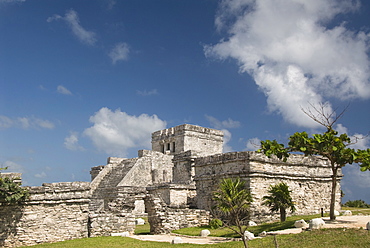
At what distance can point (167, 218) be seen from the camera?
50.2 ft

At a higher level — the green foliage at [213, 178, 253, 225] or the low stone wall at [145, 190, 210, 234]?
the green foliage at [213, 178, 253, 225]

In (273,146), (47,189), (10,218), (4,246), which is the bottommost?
(4,246)

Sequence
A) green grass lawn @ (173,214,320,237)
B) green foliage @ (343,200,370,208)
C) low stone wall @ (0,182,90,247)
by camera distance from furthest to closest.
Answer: green foliage @ (343,200,370,208) < low stone wall @ (0,182,90,247) < green grass lawn @ (173,214,320,237)

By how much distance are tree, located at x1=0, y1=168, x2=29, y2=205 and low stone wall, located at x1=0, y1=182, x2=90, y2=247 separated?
279 millimetres

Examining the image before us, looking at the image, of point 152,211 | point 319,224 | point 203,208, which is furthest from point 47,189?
point 319,224

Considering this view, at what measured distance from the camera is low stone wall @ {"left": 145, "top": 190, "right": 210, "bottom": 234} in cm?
1522

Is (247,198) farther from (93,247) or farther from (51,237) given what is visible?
(51,237)

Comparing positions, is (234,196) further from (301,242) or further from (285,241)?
(301,242)

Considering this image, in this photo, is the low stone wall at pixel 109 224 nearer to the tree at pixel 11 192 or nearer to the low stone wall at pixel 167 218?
the low stone wall at pixel 167 218

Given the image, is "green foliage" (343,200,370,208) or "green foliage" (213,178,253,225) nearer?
"green foliage" (213,178,253,225)

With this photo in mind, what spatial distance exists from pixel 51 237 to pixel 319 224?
8.74 m

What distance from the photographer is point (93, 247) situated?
11.3 meters

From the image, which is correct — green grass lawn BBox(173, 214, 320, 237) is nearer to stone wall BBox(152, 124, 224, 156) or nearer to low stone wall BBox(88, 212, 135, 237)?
low stone wall BBox(88, 212, 135, 237)

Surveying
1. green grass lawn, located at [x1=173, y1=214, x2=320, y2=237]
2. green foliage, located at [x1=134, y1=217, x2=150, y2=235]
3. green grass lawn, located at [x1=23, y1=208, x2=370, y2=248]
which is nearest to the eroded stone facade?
green foliage, located at [x1=134, y1=217, x2=150, y2=235]
